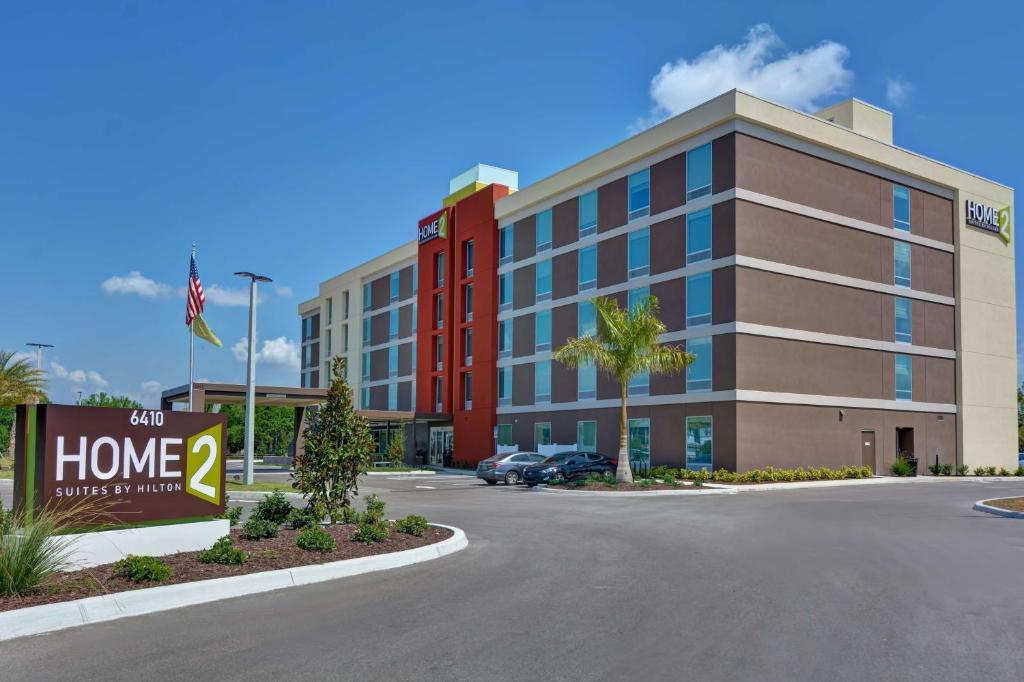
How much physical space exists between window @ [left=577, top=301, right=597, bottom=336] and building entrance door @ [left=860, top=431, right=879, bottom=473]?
14.0m

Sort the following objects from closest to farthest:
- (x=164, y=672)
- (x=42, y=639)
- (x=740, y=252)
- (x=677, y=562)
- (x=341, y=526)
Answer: (x=164, y=672) → (x=42, y=639) → (x=677, y=562) → (x=341, y=526) → (x=740, y=252)

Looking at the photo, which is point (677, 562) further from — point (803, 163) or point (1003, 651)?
point (803, 163)

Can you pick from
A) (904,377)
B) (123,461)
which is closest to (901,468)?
(904,377)

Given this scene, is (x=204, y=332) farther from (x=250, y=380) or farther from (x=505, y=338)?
(x=505, y=338)

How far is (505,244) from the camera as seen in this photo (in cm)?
5256

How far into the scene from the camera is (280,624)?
845cm

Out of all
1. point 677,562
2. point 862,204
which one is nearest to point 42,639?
point 677,562

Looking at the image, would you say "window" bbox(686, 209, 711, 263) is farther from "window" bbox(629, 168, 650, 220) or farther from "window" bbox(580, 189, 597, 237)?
"window" bbox(580, 189, 597, 237)

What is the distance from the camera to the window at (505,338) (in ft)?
169

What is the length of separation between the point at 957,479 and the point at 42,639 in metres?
41.8

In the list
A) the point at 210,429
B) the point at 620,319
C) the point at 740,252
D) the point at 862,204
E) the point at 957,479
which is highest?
the point at 862,204

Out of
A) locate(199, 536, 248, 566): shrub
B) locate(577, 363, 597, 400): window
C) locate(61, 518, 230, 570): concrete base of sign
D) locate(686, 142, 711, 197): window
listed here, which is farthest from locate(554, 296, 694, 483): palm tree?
locate(199, 536, 248, 566): shrub

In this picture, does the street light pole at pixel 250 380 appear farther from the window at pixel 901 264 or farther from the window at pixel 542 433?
the window at pixel 901 264

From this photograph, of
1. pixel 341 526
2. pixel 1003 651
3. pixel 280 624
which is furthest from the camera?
pixel 341 526
